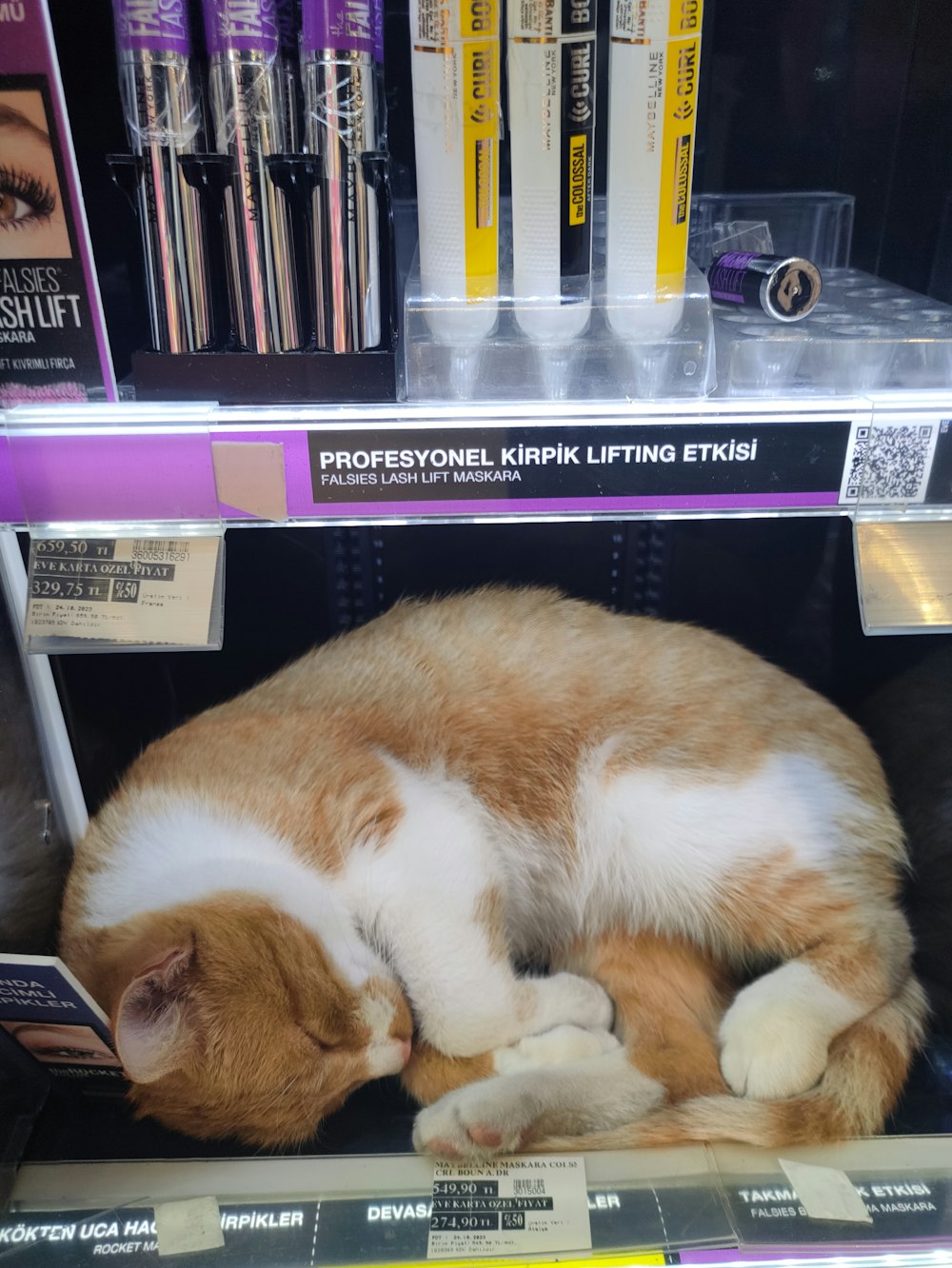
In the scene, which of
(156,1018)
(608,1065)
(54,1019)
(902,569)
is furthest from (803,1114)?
(54,1019)

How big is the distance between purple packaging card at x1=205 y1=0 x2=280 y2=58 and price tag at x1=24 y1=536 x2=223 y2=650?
0.41 m

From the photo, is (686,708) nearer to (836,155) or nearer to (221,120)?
(836,155)

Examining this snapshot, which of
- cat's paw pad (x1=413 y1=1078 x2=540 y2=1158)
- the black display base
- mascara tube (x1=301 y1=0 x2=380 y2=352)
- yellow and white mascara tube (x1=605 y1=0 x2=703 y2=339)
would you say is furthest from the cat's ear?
yellow and white mascara tube (x1=605 y1=0 x2=703 y2=339)

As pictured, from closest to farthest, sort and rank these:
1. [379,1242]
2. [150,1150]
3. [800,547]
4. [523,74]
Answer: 1. [523,74]
2. [379,1242]
3. [150,1150]
4. [800,547]

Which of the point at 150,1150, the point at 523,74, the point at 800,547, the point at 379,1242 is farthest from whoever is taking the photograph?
the point at 800,547

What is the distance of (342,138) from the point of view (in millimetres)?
701

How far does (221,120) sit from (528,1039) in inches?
39.5

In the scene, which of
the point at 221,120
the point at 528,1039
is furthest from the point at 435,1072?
the point at 221,120

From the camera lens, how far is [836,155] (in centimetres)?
94

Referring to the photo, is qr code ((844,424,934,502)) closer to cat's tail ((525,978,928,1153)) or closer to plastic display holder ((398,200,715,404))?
plastic display holder ((398,200,715,404))

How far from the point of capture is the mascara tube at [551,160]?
2.25ft

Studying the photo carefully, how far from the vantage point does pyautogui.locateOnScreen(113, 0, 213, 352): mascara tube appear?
0.69 metres

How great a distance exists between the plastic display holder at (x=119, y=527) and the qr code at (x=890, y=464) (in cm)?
58

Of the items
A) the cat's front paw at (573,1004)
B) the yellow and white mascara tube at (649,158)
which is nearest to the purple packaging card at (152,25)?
the yellow and white mascara tube at (649,158)
